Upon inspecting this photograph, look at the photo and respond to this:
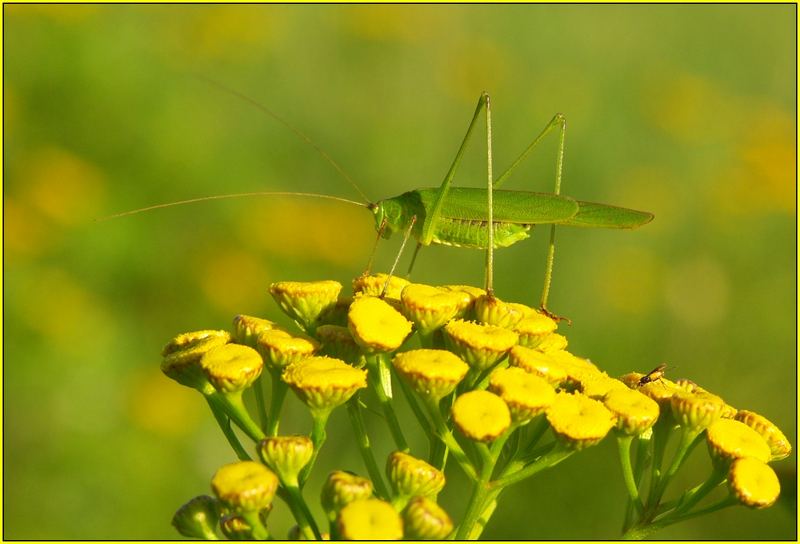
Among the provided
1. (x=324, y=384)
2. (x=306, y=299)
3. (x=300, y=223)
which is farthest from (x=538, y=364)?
(x=300, y=223)

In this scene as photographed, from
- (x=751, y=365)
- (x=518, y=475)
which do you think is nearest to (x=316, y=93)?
(x=751, y=365)

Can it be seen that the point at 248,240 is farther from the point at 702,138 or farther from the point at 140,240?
the point at 702,138

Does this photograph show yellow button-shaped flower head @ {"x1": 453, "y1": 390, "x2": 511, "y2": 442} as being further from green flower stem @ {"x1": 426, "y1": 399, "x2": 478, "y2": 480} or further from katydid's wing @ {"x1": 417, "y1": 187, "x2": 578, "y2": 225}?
katydid's wing @ {"x1": 417, "y1": 187, "x2": 578, "y2": 225}

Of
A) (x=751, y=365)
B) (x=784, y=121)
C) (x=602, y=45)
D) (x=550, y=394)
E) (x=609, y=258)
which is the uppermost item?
(x=602, y=45)

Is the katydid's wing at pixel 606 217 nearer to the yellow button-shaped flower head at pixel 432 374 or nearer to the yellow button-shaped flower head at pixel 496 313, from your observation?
the yellow button-shaped flower head at pixel 496 313

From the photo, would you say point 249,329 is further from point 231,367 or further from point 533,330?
point 533,330

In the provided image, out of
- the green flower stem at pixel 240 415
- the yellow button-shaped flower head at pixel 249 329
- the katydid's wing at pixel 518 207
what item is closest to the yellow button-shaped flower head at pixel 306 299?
the yellow button-shaped flower head at pixel 249 329
